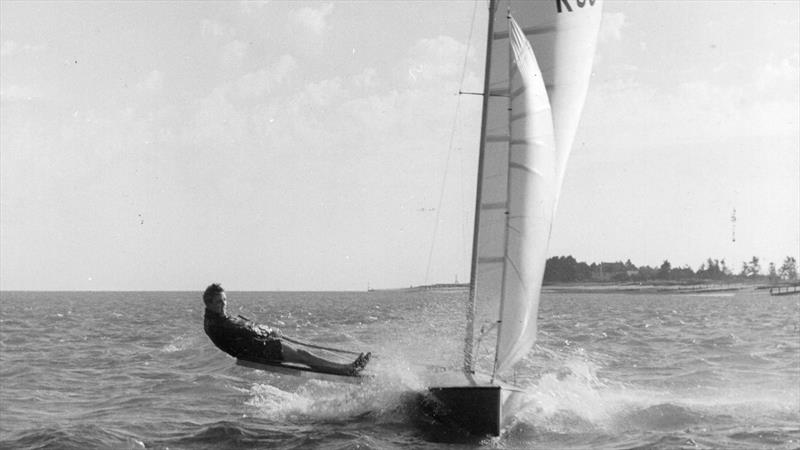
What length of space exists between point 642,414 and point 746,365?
8.11 metres

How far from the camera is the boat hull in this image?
1024 centimetres

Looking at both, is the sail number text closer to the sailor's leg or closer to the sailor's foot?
the sailor's foot

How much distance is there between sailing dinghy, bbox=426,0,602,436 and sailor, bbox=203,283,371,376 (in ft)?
5.42

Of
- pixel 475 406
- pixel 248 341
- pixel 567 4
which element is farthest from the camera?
pixel 567 4

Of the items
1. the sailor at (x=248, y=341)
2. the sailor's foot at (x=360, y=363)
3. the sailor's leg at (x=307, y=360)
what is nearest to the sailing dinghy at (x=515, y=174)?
the sailor's foot at (x=360, y=363)

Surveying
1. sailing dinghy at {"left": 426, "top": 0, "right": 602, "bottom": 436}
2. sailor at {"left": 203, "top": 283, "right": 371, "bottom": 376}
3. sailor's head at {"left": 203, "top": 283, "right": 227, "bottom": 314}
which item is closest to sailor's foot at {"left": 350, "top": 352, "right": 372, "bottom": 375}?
sailor at {"left": 203, "top": 283, "right": 371, "bottom": 376}

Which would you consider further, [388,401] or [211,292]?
[388,401]

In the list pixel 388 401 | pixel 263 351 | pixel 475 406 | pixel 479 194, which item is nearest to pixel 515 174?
pixel 479 194

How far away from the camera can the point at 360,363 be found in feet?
38.4

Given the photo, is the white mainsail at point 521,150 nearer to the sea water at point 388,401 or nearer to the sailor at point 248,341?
the sea water at point 388,401

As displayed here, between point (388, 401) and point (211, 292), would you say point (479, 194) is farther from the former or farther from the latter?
point (211, 292)

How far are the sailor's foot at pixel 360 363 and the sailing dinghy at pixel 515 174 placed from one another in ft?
3.97

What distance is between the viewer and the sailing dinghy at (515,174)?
10.6m

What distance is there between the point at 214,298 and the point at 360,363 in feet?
7.45
